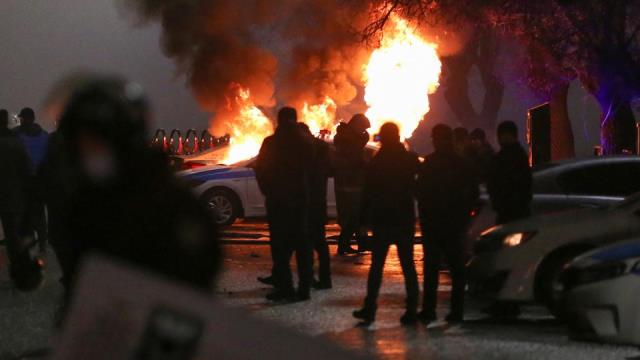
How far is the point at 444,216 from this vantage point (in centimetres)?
1077

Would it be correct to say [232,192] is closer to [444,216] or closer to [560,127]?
[444,216]

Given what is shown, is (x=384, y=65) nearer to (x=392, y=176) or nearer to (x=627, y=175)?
(x=627, y=175)

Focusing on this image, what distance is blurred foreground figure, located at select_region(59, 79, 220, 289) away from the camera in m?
3.24

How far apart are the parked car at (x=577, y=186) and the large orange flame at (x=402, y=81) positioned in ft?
71.4

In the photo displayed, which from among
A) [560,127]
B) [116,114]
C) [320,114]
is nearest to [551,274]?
[116,114]

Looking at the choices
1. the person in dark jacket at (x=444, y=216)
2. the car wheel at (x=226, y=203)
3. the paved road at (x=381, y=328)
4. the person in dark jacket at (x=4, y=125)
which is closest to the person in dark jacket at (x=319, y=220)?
the paved road at (x=381, y=328)

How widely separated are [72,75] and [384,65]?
33057mm

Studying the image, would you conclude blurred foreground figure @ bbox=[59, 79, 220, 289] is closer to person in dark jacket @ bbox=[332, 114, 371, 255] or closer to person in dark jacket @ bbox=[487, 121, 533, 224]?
person in dark jacket @ bbox=[487, 121, 533, 224]

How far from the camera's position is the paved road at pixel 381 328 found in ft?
29.8

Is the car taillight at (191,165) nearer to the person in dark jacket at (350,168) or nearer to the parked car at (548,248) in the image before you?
the person in dark jacket at (350,168)

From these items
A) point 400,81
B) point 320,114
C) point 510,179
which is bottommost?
point 510,179

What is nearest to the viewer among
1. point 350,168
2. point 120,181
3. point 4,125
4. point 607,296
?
point 120,181

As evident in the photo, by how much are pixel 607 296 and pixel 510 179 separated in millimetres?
3083

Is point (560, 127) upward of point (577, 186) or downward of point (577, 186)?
upward
